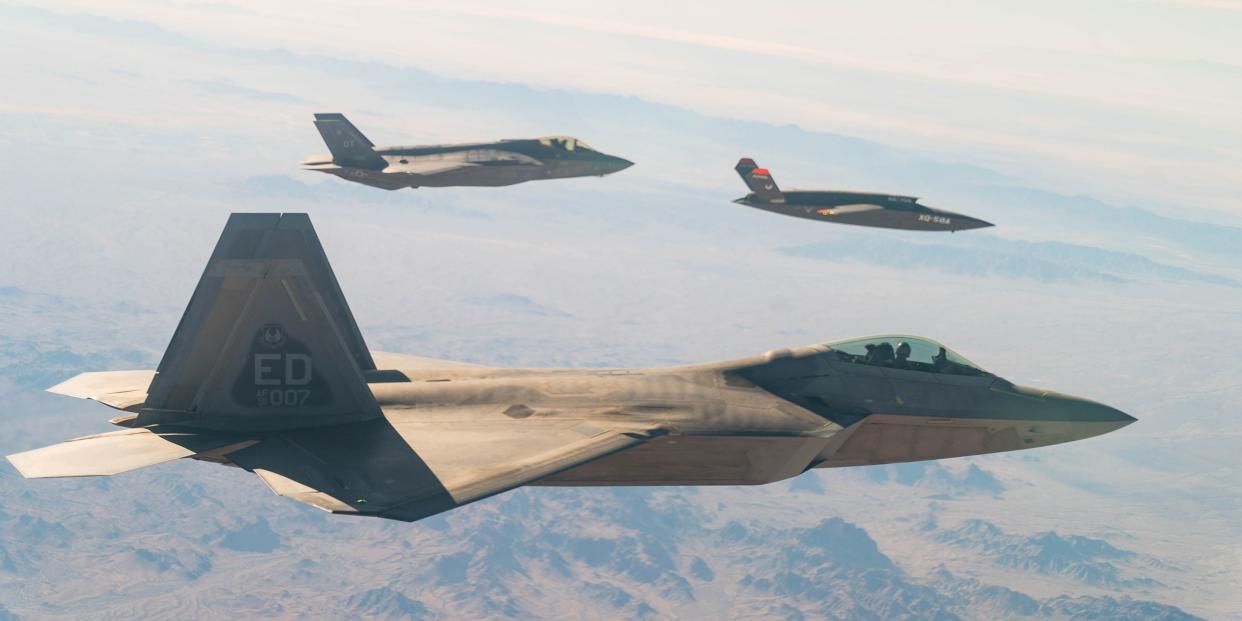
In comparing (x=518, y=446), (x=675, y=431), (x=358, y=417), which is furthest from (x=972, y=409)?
(x=358, y=417)

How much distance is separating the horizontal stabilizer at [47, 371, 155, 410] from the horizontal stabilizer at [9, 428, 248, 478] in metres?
1.94

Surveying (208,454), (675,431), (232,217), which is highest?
(232,217)

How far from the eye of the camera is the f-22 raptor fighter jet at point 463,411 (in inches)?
845

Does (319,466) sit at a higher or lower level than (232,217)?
lower

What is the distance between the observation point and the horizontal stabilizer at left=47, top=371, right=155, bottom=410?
2520 cm

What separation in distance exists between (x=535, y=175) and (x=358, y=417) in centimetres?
5728

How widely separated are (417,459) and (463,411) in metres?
3.67

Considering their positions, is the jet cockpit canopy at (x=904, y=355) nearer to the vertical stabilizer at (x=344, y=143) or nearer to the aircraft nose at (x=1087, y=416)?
the aircraft nose at (x=1087, y=416)

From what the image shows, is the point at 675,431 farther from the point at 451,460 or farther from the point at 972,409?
the point at 972,409

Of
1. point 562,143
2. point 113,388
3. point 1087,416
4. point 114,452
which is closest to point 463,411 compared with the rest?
point 114,452

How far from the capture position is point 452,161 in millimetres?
82062

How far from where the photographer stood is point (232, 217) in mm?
22828

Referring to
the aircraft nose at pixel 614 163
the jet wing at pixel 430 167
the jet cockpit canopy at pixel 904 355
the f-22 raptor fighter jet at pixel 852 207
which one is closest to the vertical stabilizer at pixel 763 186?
the f-22 raptor fighter jet at pixel 852 207

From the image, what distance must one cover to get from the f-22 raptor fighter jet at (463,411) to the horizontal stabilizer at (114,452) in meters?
0.06
